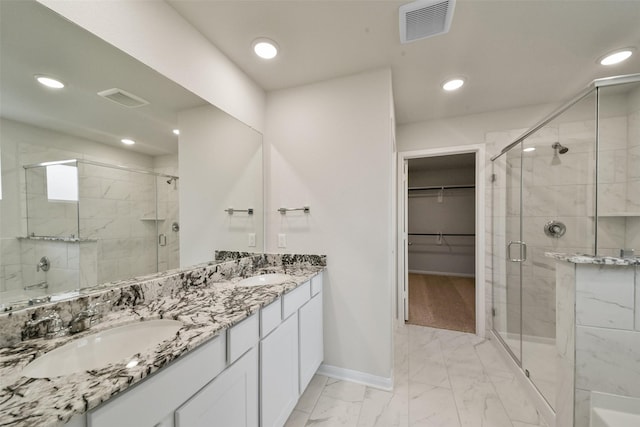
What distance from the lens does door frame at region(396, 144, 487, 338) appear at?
2.57 metres

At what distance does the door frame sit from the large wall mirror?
7.36ft

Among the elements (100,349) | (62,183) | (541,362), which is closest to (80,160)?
(62,183)

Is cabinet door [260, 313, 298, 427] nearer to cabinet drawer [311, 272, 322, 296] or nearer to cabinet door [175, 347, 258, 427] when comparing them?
cabinet door [175, 347, 258, 427]

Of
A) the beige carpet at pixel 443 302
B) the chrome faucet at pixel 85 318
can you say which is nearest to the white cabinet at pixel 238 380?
the chrome faucet at pixel 85 318

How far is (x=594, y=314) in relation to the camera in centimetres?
115

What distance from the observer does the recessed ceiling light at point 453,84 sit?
2010mm

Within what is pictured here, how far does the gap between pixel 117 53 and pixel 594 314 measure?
2.61m

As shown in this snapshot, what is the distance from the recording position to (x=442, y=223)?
512 centimetres

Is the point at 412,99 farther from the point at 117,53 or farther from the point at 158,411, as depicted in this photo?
the point at 158,411

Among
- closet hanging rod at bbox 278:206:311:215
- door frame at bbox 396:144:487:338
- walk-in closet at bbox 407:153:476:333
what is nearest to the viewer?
closet hanging rod at bbox 278:206:311:215

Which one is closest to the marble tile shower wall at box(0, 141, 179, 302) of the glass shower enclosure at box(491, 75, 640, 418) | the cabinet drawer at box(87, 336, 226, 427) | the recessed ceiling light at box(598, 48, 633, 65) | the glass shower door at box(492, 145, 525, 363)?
the cabinet drawer at box(87, 336, 226, 427)

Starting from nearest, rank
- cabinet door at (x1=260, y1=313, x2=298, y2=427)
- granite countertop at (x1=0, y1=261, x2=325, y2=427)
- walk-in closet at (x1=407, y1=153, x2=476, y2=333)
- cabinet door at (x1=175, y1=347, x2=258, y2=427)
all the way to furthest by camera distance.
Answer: granite countertop at (x1=0, y1=261, x2=325, y2=427), cabinet door at (x1=175, y1=347, x2=258, y2=427), cabinet door at (x1=260, y1=313, x2=298, y2=427), walk-in closet at (x1=407, y1=153, x2=476, y2=333)

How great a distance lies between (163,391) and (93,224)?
0.81 metres

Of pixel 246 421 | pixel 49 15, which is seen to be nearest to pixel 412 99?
pixel 49 15
